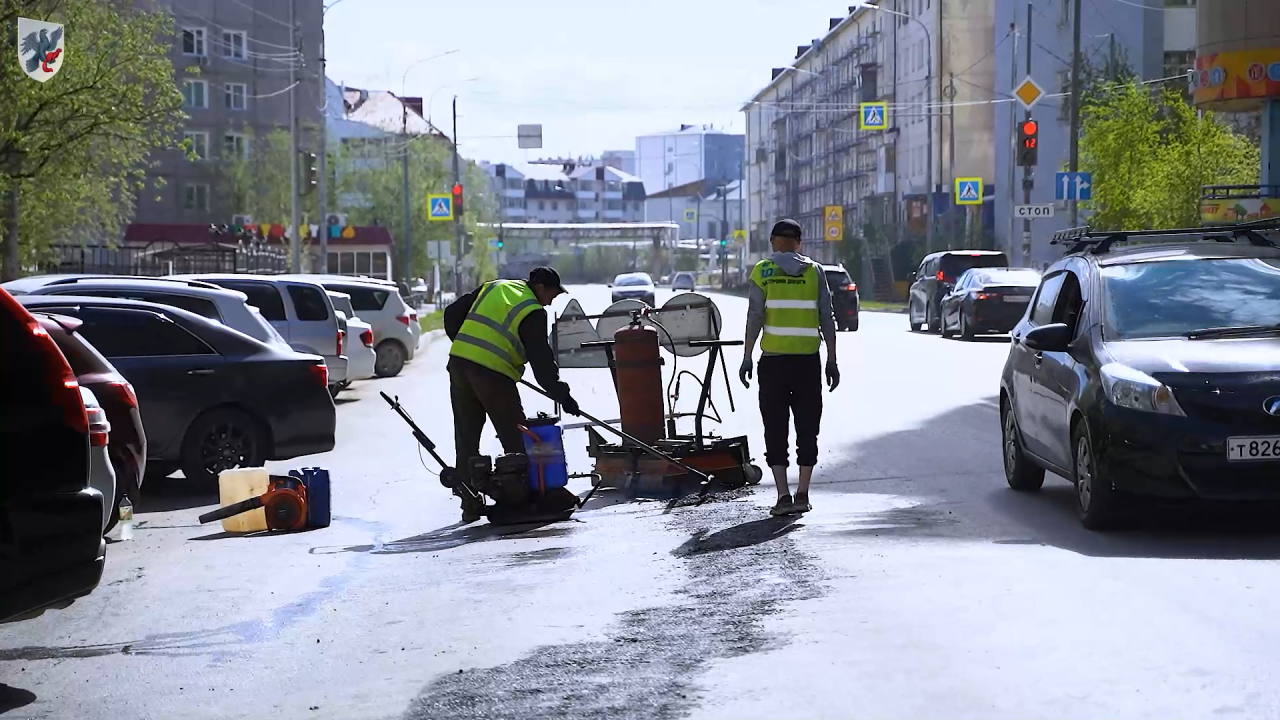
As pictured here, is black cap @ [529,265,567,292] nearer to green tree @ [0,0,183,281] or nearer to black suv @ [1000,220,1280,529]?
black suv @ [1000,220,1280,529]

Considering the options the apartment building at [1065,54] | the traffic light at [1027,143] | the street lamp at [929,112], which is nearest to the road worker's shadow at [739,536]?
the traffic light at [1027,143]

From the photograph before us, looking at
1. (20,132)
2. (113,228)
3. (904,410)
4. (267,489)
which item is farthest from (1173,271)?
(113,228)

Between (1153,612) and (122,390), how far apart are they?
624cm

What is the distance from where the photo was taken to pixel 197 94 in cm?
8856

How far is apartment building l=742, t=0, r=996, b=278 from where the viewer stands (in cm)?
7569

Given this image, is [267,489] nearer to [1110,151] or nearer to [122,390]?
[122,390]

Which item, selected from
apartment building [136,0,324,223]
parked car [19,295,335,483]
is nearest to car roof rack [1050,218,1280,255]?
parked car [19,295,335,483]

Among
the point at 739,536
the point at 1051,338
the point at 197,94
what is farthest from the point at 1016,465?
the point at 197,94

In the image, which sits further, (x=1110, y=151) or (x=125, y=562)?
(x=1110, y=151)

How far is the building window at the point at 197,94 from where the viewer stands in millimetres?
88500

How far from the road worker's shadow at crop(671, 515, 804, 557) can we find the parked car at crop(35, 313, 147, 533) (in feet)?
10.9

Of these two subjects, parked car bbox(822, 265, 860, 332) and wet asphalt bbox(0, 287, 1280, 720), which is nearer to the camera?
wet asphalt bbox(0, 287, 1280, 720)

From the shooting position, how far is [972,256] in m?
40.0

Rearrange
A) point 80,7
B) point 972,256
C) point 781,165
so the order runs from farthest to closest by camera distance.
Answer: point 781,165 < point 972,256 < point 80,7
